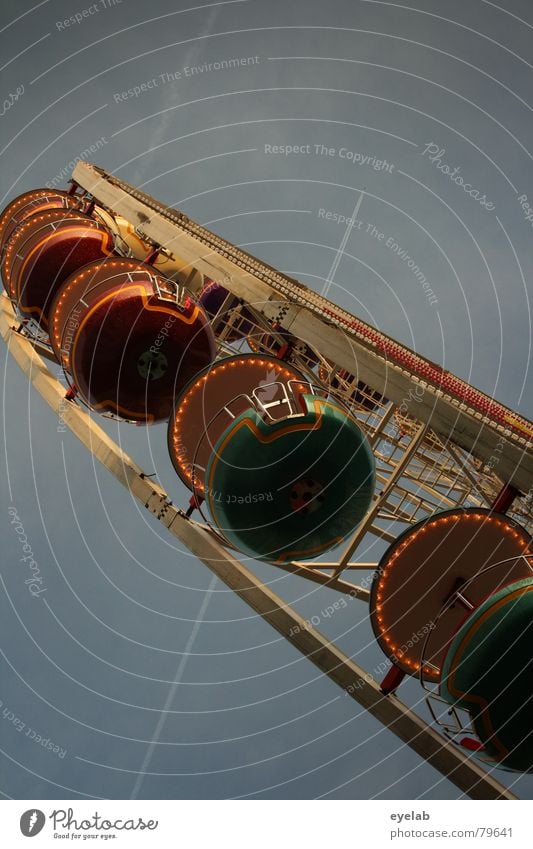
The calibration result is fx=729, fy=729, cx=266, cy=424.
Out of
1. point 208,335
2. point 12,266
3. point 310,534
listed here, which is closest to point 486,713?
point 310,534

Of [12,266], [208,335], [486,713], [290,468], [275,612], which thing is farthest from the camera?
[12,266]

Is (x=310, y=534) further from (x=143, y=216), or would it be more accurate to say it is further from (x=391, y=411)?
(x=143, y=216)
